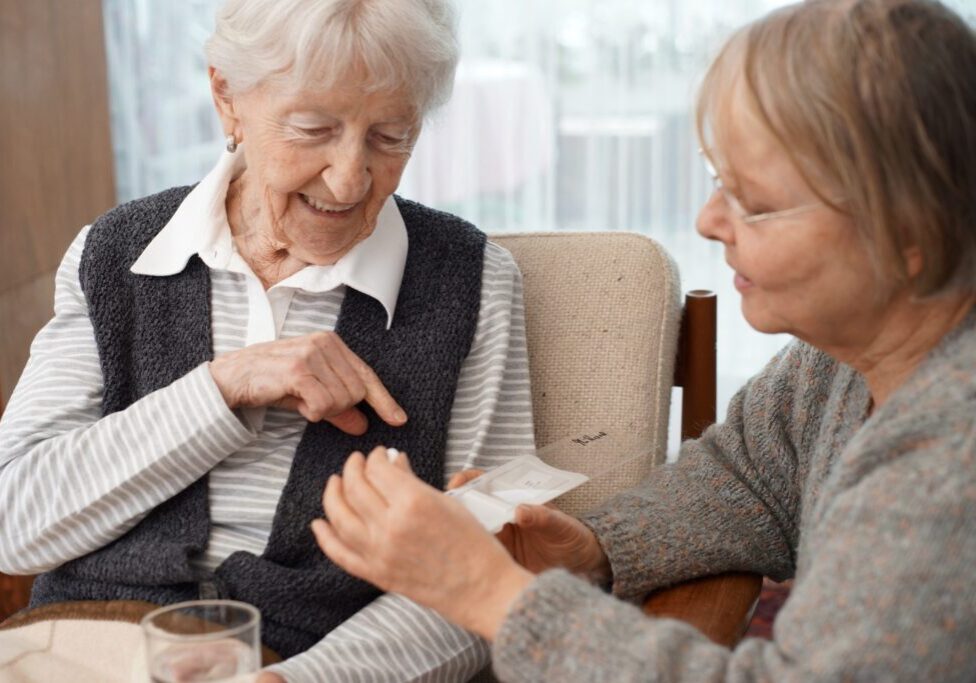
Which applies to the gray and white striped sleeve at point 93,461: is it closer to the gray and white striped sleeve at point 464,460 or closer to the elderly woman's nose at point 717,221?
the gray and white striped sleeve at point 464,460

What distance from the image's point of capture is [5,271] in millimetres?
2721

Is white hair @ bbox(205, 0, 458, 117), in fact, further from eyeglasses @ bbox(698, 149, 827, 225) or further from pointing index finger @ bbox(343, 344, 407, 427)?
eyeglasses @ bbox(698, 149, 827, 225)

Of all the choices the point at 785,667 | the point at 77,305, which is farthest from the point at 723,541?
the point at 77,305

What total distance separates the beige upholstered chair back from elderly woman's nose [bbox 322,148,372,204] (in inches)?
13.7

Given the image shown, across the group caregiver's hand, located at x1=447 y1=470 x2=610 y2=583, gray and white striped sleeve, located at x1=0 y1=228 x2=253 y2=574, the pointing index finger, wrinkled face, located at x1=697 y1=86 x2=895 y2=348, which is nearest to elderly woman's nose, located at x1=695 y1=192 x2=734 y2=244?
wrinkled face, located at x1=697 y1=86 x2=895 y2=348

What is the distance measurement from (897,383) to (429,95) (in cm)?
71

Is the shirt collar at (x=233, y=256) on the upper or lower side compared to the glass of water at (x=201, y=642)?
upper

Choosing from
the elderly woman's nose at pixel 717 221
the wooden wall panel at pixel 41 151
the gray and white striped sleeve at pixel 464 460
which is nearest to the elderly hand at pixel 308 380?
the gray and white striped sleeve at pixel 464 460

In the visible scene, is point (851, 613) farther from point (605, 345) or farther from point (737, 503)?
point (605, 345)

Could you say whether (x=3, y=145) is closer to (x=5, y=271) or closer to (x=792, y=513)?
(x=5, y=271)

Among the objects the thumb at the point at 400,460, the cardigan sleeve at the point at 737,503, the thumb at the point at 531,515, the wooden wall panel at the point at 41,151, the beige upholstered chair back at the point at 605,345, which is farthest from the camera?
the wooden wall panel at the point at 41,151

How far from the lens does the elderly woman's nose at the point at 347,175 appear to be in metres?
1.50

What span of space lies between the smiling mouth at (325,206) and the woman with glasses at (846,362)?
492mm

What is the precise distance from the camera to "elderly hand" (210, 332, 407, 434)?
1456mm
